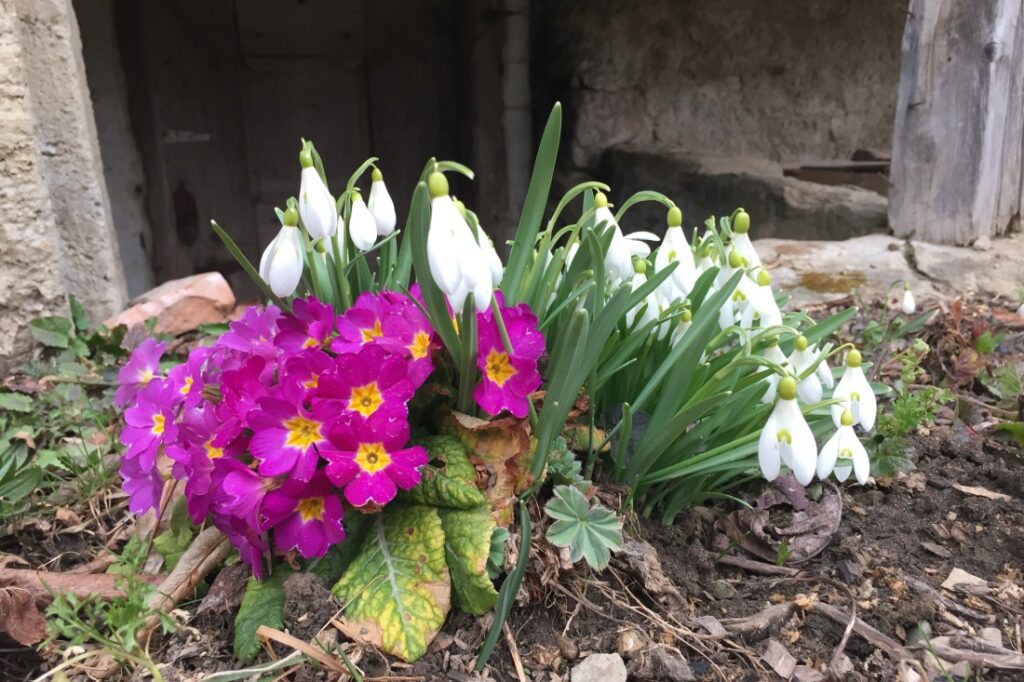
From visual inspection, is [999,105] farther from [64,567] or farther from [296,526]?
[64,567]

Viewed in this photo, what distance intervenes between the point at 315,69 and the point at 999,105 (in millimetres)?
3910

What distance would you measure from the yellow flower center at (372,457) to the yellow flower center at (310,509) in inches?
4.3

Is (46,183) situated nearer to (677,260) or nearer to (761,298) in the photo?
(677,260)

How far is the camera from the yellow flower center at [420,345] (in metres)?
1.33

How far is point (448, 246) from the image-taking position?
1.07 metres

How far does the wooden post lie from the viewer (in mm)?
3168

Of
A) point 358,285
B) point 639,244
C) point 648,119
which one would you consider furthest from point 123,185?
point 639,244

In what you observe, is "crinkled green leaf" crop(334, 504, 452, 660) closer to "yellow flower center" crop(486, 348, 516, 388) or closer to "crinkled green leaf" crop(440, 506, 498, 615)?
"crinkled green leaf" crop(440, 506, 498, 615)

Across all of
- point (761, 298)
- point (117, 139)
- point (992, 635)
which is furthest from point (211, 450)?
point (117, 139)

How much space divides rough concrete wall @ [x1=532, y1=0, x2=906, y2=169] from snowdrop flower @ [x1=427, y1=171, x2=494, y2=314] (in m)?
4.13

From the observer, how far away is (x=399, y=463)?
4.01ft

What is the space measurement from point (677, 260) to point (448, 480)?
0.55 meters

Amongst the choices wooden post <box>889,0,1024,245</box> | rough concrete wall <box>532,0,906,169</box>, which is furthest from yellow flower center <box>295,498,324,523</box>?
rough concrete wall <box>532,0,906,169</box>

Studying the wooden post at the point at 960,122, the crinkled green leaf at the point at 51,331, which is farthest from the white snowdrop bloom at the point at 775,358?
the wooden post at the point at 960,122
